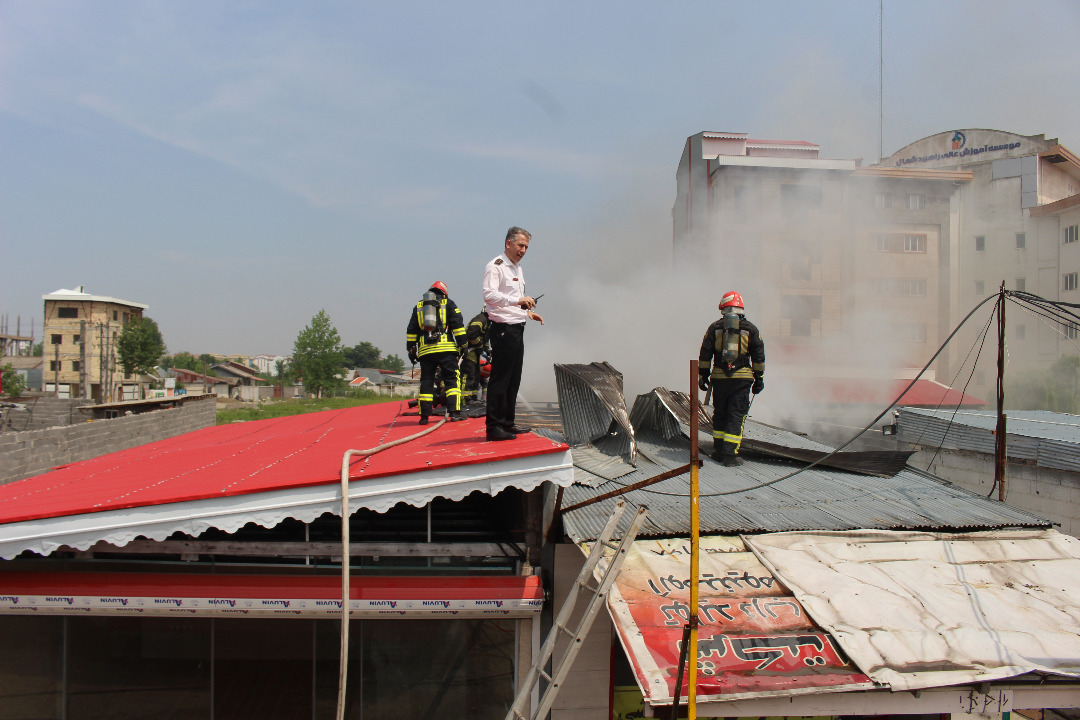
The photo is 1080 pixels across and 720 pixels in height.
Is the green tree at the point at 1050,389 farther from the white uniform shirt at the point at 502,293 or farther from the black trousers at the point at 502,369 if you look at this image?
the white uniform shirt at the point at 502,293

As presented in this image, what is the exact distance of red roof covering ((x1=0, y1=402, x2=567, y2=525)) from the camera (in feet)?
12.8

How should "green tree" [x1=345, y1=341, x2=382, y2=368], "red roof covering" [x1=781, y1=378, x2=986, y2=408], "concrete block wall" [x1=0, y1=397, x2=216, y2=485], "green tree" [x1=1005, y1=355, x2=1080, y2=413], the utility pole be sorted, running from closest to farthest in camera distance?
the utility pole → "concrete block wall" [x1=0, y1=397, x2=216, y2=485] → "red roof covering" [x1=781, y1=378, x2=986, y2=408] → "green tree" [x1=1005, y1=355, x2=1080, y2=413] → "green tree" [x1=345, y1=341, x2=382, y2=368]

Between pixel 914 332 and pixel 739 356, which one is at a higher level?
pixel 914 332

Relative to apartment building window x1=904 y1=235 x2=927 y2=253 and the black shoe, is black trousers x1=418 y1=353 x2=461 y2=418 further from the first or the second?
apartment building window x1=904 y1=235 x2=927 y2=253

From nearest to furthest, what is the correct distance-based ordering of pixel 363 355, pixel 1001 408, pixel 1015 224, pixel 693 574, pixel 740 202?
1. pixel 693 574
2. pixel 1001 408
3. pixel 740 202
4. pixel 1015 224
5. pixel 363 355

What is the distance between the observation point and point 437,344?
6867mm

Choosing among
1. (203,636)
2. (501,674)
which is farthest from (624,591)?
(203,636)

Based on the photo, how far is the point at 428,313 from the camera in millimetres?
6699

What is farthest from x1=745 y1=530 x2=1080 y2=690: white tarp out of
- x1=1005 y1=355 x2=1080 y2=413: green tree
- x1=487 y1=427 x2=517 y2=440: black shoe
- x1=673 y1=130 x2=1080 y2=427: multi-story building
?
x1=1005 y1=355 x2=1080 y2=413: green tree

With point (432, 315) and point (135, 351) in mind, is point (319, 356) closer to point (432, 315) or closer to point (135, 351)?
point (135, 351)

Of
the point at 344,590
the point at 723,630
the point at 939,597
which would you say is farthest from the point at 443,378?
the point at 939,597

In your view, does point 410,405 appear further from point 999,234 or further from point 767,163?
point 999,234

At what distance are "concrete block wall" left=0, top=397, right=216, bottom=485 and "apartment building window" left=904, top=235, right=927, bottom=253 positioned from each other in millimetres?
41107

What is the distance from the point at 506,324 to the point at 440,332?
92.5 inches
